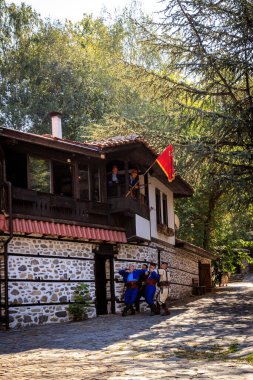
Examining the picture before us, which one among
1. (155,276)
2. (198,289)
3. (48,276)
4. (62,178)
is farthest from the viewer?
(198,289)

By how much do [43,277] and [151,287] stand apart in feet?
10.0

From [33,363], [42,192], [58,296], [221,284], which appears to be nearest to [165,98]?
[42,192]

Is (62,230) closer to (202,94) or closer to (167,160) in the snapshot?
(167,160)

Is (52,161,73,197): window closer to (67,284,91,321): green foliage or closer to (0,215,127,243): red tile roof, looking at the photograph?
(0,215,127,243): red tile roof

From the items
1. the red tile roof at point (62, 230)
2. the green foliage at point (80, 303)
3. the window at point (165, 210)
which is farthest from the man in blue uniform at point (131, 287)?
the window at point (165, 210)

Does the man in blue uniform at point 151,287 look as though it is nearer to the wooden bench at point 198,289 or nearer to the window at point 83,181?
the window at point 83,181

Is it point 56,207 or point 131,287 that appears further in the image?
point 131,287

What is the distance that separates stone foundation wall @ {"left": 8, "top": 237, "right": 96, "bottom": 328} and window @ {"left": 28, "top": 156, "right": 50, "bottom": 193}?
147 cm

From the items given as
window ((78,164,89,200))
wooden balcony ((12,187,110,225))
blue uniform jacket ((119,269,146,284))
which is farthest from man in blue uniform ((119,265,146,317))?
window ((78,164,89,200))

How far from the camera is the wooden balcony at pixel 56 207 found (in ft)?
49.0

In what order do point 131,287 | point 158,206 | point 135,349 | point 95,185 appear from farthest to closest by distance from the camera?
1. point 158,206
2. point 95,185
3. point 131,287
4. point 135,349

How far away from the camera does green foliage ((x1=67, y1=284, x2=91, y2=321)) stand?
15695 mm

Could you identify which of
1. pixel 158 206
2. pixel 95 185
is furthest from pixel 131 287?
pixel 158 206

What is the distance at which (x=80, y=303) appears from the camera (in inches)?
633
